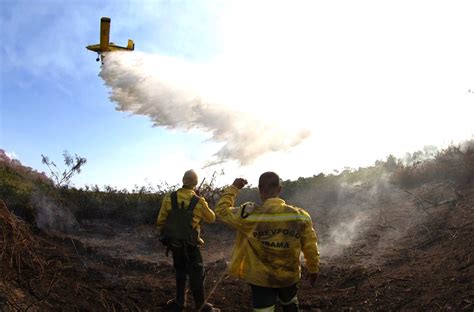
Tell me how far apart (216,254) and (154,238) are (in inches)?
75.0

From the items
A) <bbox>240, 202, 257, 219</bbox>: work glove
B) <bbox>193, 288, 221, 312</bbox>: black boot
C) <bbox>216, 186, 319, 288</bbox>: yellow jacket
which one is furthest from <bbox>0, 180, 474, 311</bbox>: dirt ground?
<bbox>240, 202, 257, 219</bbox>: work glove

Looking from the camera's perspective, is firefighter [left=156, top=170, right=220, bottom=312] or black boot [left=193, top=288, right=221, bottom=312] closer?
firefighter [left=156, top=170, right=220, bottom=312]

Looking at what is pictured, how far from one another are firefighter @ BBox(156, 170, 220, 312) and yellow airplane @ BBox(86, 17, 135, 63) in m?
8.91

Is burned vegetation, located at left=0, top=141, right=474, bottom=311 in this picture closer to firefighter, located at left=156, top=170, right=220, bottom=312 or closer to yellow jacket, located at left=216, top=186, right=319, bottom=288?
firefighter, located at left=156, top=170, right=220, bottom=312

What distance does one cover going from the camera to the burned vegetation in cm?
595

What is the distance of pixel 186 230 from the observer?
5801 millimetres

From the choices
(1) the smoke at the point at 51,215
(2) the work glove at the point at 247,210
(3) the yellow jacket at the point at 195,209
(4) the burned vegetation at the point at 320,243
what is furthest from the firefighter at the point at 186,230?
(1) the smoke at the point at 51,215

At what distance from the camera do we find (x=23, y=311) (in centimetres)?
462

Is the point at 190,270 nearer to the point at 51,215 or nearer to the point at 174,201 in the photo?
the point at 174,201

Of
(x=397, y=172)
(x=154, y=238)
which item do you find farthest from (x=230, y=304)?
(x=397, y=172)

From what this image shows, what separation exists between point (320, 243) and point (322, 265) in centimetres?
175

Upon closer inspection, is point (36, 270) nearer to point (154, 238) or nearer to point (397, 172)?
point (154, 238)

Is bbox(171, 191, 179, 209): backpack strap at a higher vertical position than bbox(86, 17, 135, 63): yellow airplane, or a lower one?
lower

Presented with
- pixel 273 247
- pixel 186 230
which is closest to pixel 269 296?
pixel 273 247
